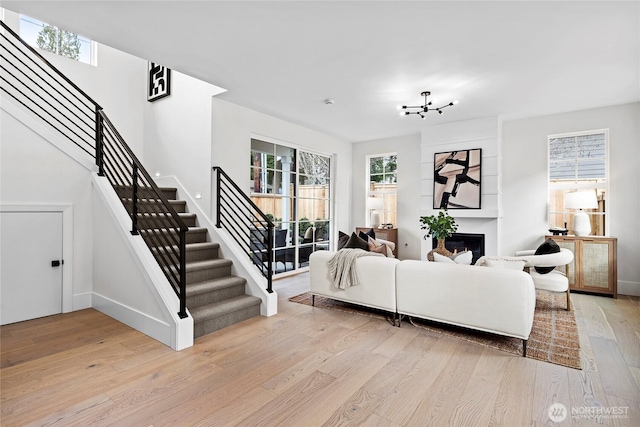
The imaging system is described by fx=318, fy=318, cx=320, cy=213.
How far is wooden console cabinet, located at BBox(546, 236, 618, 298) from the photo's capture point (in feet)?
13.8

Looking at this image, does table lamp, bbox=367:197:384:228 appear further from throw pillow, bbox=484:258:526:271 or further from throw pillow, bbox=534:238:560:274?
throw pillow, bbox=484:258:526:271

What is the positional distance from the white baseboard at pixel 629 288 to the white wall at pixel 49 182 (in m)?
6.96

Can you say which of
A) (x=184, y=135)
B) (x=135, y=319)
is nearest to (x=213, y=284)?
(x=135, y=319)

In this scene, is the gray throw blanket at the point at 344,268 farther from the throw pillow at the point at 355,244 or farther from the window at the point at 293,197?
the window at the point at 293,197

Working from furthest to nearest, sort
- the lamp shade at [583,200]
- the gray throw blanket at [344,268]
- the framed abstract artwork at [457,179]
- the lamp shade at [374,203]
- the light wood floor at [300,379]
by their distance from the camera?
the lamp shade at [374,203]
the framed abstract artwork at [457,179]
the lamp shade at [583,200]
the gray throw blanket at [344,268]
the light wood floor at [300,379]

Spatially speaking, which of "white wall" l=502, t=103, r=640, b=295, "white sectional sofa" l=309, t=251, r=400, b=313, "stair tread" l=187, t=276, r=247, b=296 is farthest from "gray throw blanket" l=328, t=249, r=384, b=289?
"white wall" l=502, t=103, r=640, b=295

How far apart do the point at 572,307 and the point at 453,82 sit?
9.98 feet

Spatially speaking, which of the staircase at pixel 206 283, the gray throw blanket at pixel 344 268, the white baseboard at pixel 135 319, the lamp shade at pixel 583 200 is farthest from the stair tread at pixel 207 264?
the lamp shade at pixel 583 200

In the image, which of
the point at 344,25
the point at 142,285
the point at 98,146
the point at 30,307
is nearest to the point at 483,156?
the point at 344,25

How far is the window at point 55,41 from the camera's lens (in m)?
4.49

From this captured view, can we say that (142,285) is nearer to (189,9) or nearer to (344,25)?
(189,9)

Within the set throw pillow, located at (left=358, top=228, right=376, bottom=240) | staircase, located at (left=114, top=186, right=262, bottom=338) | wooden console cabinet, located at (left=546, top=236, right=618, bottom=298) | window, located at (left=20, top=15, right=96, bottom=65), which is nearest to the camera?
staircase, located at (left=114, top=186, right=262, bottom=338)

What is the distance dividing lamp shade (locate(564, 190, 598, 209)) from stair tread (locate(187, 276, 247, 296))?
458 centimetres

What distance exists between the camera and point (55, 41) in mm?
4660
